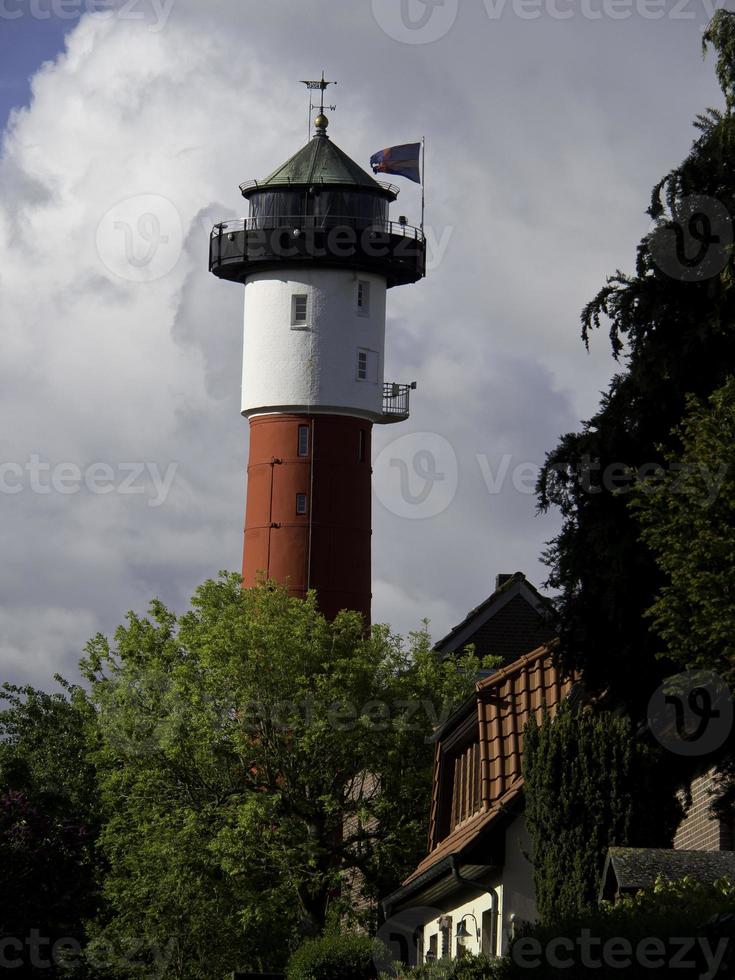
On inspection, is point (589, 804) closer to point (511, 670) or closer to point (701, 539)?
point (701, 539)

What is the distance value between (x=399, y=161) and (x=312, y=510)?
1226 cm

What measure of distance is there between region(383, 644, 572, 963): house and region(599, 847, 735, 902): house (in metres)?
7.58

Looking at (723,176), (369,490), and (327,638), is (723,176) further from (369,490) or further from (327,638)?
(369,490)

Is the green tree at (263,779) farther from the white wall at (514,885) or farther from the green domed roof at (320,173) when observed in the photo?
the green domed roof at (320,173)

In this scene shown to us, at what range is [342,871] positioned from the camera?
43719 mm

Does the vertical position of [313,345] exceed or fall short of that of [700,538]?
it exceeds it

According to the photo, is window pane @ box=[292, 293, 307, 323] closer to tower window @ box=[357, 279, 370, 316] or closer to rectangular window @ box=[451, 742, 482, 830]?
tower window @ box=[357, 279, 370, 316]

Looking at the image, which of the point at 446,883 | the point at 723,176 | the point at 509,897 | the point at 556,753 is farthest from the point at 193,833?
the point at 723,176

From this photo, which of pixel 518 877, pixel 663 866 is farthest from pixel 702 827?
pixel 663 866

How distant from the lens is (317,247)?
63344mm

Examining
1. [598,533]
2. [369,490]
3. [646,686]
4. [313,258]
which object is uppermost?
[313,258]

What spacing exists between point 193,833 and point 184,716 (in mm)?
2982

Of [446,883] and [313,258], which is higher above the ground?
[313,258]

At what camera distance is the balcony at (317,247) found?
208 ft
